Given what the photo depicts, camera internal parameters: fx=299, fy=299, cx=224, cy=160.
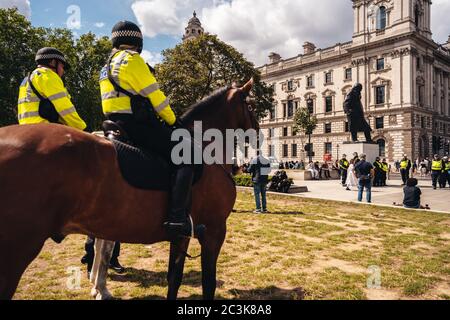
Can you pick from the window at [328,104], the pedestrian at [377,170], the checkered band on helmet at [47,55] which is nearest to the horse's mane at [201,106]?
the checkered band on helmet at [47,55]

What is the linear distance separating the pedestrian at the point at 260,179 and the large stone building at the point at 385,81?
46.0 m

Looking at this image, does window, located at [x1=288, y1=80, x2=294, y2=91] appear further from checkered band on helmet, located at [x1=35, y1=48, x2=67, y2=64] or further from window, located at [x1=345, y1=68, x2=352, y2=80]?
checkered band on helmet, located at [x1=35, y1=48, x2=67, y2=64]

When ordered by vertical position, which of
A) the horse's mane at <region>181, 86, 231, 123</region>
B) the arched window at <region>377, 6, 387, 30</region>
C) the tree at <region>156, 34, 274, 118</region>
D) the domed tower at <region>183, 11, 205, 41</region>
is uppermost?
the domed tower at <region>183, 11, 205, 41</region>

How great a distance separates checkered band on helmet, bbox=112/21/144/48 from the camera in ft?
11.4

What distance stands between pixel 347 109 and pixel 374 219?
54.3 feet

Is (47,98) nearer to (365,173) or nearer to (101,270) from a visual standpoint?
(101,270)

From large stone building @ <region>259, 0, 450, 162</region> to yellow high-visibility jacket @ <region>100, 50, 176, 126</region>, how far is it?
54.6 m

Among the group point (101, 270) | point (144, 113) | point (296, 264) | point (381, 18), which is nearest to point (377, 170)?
point (296, 264)

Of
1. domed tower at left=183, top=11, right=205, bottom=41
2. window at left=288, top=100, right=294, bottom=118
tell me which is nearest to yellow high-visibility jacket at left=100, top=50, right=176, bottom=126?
window at left=288, top=100, right=294, bottom=118

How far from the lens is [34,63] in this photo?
32.3 metres

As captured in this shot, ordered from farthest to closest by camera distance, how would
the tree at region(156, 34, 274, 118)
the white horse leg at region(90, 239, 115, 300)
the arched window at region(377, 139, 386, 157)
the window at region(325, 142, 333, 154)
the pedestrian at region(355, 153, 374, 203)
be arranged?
the window at region(325, 142, 333, 154)
the arched window at region(377, 139, 386, 157)
the tree at region(156, 34, 274, 118)
the pedestrian at region(355, 153, 374, 203)
the white horse leg at region(90, 239, 115, 300)

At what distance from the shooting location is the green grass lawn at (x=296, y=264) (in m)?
4.48

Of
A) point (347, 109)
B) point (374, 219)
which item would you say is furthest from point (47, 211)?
point (347, 109)

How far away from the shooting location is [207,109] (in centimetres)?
404
